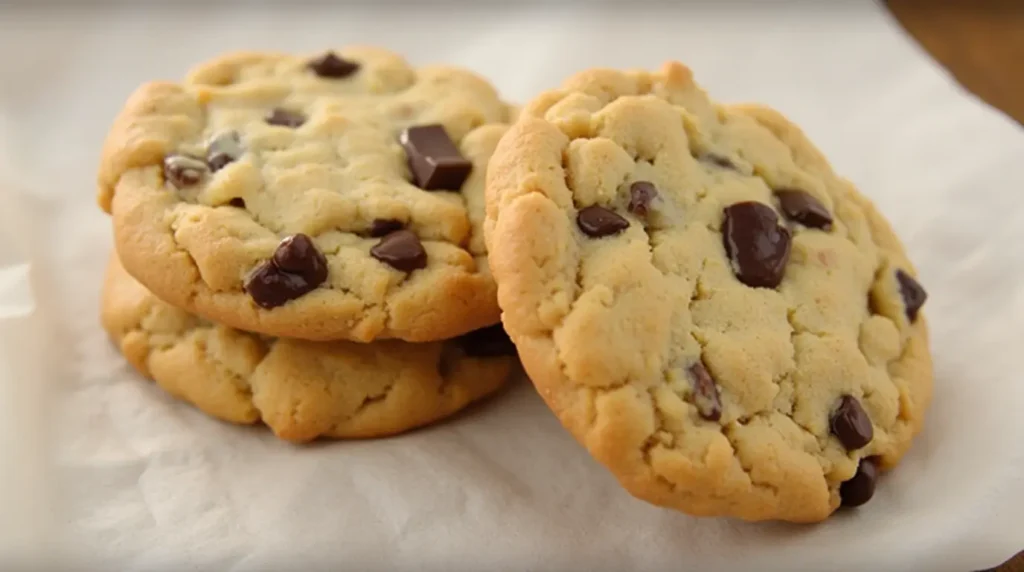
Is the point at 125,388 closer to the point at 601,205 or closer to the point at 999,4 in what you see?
the point at 601,205

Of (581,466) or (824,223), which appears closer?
(581,466)

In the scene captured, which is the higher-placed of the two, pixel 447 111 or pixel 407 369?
pixel 447 111

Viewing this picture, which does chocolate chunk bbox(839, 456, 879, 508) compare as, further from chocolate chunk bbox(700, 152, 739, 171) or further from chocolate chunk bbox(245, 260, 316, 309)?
chocolate chunk bbox(245, 260, 316, 309)

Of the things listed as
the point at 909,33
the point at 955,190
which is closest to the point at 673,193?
the point at 955,190

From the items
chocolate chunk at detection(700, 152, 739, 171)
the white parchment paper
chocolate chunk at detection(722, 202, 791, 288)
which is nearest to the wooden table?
the white parchment paper

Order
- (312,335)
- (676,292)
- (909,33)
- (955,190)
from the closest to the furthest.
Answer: (676,292) < (312,335) < (955,190) < (909,33)

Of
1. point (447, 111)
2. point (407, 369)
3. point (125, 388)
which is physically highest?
point (447, 111)
